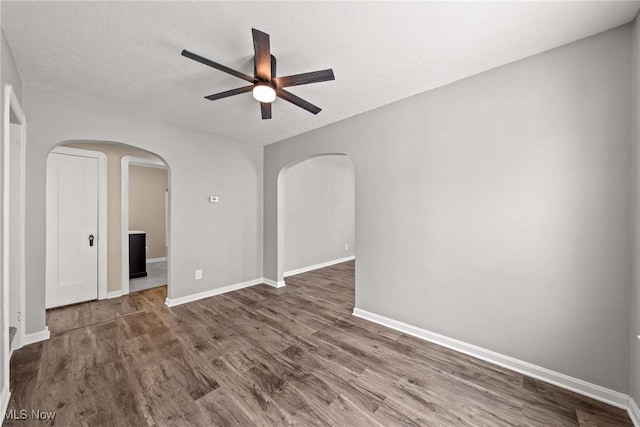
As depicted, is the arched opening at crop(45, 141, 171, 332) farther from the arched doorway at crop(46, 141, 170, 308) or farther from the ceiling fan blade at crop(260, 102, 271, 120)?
the ceiling fan blade at crop(260, 102, 271, 120)

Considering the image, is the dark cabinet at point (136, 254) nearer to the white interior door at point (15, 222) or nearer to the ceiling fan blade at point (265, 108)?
the white interior door at point (15, 222)

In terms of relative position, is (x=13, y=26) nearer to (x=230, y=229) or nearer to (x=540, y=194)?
(x=230, y=229)

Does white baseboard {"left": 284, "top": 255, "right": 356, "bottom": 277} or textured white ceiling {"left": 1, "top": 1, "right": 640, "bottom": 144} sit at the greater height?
textured white ceiling {"left": 1, "top": 1, "right": 640, "bottom": 144}

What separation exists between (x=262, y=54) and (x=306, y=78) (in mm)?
350

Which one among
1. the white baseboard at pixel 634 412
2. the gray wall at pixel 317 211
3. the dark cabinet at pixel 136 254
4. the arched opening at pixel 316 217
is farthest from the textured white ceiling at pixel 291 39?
the dark cabinet at pixel 136 254

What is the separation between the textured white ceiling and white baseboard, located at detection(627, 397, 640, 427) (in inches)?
98.5

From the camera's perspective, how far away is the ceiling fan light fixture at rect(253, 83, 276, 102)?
1977mm

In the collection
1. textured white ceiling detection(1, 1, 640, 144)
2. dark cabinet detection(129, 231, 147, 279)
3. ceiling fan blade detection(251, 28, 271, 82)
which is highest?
textured white ceiling detection(1, 1, 640, 144)

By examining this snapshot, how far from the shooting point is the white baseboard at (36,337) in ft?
7.98

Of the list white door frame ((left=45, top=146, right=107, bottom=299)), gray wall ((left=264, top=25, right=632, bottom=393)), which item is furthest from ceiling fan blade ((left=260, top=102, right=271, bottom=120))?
white door frame ((left=45, top=146, right=107, bottom=299))

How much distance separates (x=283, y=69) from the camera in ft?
7.13

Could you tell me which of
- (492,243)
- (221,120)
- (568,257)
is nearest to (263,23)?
(221,120)

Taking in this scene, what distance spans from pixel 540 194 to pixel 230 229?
3.92m

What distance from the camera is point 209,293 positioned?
12.5 feet
